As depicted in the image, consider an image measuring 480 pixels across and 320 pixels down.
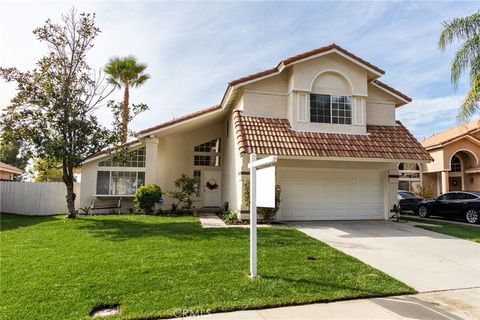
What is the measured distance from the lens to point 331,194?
1391cm

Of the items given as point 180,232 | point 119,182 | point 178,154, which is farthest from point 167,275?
point 178,154

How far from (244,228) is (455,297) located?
6.66m

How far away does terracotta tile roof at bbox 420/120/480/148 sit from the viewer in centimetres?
2558

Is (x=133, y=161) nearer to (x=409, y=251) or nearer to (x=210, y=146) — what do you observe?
(x=210, y=146)

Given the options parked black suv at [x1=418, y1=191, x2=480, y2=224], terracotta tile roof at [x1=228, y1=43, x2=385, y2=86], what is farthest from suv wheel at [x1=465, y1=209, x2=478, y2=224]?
terracotta tile roof at [x1=228, y1=43, x2=385, y2=86]

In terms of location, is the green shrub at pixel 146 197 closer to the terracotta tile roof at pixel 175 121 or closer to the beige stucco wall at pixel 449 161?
the terracotta tile roof at pixel 175 121

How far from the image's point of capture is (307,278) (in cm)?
595

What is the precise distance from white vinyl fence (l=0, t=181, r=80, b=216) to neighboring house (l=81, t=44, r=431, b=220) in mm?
5973

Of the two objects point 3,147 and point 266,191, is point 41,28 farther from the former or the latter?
point 266,191

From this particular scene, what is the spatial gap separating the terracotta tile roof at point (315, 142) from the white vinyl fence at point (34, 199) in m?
11.3

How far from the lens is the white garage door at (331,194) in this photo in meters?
13.5

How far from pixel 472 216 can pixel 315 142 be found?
880 cm

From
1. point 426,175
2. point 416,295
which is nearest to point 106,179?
point 416,295

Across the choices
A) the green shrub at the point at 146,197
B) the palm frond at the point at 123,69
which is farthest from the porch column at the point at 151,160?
the palm frond at the point at 123,69
